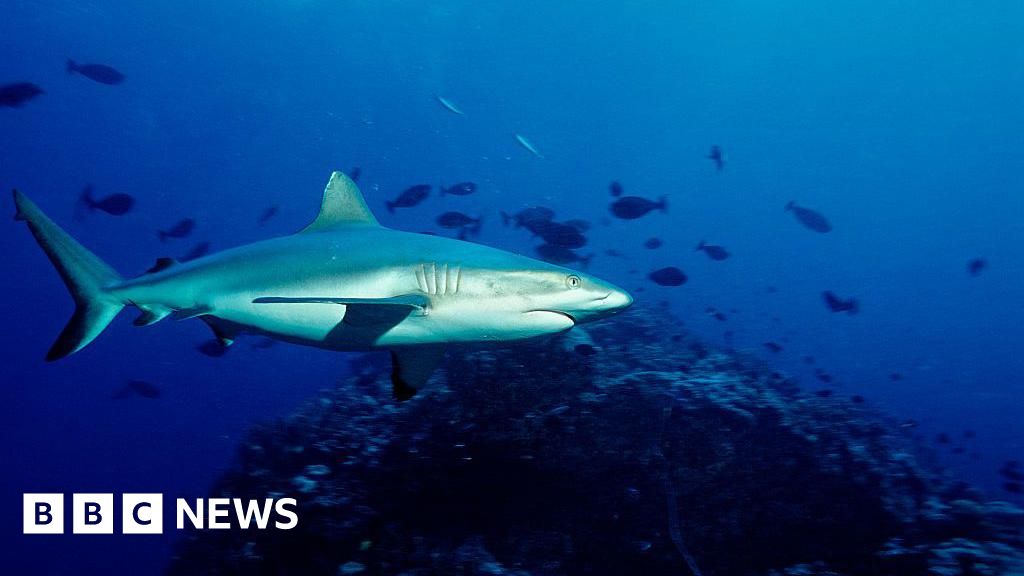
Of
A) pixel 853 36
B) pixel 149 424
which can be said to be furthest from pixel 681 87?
pixel 149 424

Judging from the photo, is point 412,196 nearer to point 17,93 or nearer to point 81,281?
point 81,281

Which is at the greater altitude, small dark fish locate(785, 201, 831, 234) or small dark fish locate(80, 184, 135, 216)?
small dark fish locate(80, 184, 135, 216)

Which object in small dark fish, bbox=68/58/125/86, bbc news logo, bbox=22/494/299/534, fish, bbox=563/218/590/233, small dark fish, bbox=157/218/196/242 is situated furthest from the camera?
small dark fish, bbox=68/58/125/86

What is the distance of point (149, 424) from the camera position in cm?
7431

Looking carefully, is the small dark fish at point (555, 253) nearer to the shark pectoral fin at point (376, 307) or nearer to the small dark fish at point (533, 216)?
the small dark fish at point (533, 216)

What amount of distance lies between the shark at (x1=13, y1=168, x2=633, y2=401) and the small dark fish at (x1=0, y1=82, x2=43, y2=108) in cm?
756

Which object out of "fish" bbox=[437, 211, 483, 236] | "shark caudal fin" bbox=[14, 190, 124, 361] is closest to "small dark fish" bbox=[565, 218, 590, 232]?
"fish" bbox=[437, 211, 483, 236]

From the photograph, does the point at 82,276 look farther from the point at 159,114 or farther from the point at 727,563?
the point at 159,114

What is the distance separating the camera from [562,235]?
8664 millimetres

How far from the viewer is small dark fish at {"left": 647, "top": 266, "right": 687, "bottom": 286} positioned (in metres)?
9.52

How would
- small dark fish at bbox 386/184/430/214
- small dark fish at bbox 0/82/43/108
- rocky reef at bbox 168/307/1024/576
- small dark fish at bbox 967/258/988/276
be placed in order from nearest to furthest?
rocky reef at bbox 168/307/1024/576, small dark fish at bbox 0/82/43/108, small dark fish at bbox 386/184/430/214, small dark fish at bbox 967/258/988/276

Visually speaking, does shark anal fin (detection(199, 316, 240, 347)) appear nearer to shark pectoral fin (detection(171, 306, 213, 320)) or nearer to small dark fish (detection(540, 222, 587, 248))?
shark pectoral fin (detection(171, 306, 213, 320))

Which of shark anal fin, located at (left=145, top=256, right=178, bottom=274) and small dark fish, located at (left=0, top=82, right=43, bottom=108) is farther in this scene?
small dark fish, located at (left=0, top=82, right=43, bottom=108)

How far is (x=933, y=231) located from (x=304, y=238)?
214239 mm
